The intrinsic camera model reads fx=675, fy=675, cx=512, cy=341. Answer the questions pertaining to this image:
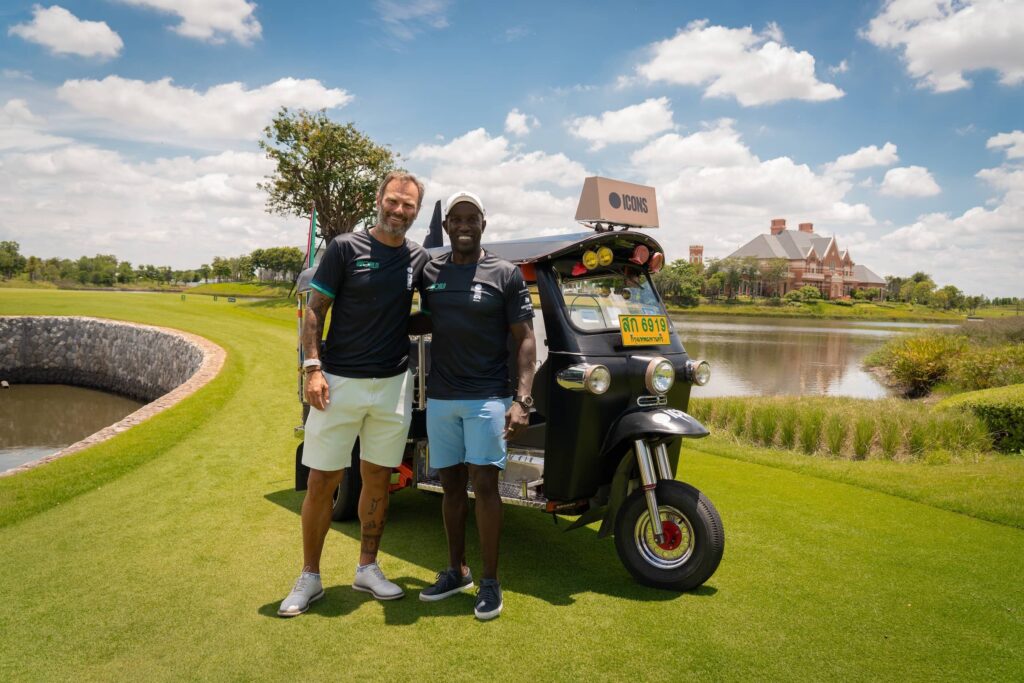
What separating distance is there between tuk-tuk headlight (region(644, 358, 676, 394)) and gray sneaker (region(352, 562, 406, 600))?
197 centimetres

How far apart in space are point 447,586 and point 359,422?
1100 millimetres

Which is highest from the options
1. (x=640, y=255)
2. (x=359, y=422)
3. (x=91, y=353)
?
(x=640, y=255)

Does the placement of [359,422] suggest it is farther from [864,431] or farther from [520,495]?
[864,431]

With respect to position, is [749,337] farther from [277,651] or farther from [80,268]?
[80,268]

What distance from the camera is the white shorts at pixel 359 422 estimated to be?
3846 millimetres

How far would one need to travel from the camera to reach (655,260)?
4.76m

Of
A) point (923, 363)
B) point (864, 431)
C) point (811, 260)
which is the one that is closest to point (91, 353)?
point (864, 431)

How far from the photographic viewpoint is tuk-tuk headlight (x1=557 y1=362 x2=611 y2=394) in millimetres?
4035

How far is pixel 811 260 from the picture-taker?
127 m

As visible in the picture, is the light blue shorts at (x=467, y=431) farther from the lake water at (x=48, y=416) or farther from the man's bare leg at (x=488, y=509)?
the lake water at (x=48, y=416)

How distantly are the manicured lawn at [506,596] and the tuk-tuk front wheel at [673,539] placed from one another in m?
0.12

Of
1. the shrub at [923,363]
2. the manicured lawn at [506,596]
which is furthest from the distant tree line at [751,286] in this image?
the manicured lawn at [506,596]

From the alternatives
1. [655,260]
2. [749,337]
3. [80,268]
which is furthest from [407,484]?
[80,268]

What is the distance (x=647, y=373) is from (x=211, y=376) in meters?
9.57
